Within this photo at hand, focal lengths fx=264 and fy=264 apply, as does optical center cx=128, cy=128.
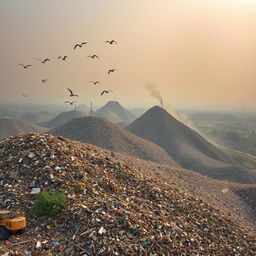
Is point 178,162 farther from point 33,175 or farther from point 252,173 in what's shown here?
point 33,175

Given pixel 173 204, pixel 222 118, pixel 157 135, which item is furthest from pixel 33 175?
pixel 222 118

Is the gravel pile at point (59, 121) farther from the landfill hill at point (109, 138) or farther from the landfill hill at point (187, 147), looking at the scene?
the landfill hill at point (109, 138)

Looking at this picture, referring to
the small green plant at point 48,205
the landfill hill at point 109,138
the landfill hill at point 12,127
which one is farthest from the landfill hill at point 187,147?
the small green plant at point 48,205

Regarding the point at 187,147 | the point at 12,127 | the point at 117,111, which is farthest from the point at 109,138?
the point at 117,111

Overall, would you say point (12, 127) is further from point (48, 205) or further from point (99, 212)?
point (99, 212)

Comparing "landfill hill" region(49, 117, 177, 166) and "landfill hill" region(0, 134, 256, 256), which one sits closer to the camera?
"landfill hill" region(0, 134, 256, 256)

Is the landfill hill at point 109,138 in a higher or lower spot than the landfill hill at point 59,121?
higher

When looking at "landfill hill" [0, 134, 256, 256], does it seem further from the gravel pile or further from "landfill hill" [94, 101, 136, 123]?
"landfill hill" [94, 101, 136, 123]

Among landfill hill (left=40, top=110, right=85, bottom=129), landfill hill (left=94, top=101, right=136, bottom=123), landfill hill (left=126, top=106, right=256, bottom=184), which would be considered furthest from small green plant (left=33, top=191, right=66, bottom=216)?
landfill hill (left=94, top=101, right=136, bottom=123)
